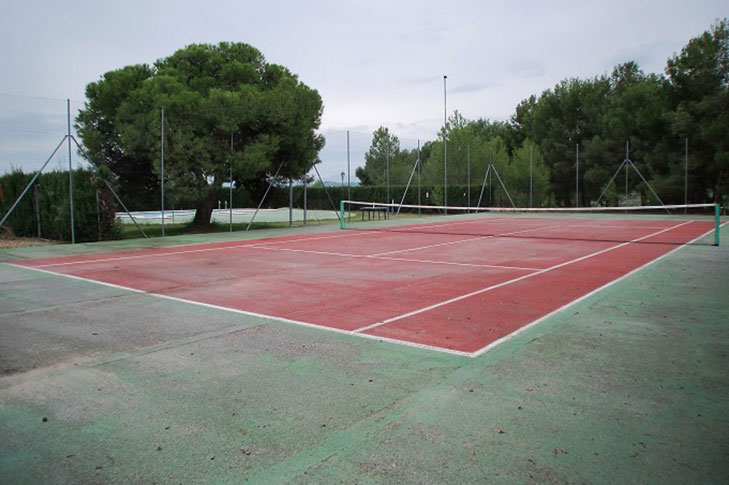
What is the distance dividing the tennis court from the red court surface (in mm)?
19

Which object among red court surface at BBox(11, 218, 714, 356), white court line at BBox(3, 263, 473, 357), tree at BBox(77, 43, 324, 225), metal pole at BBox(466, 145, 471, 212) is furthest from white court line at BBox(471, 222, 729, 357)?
metal pole at BBox(466, 145, 471, 212)

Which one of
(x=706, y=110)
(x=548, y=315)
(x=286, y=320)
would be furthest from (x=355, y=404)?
(x=706, y=110)

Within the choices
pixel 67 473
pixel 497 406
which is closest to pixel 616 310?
pixel 497 406

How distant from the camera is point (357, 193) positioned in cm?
4212

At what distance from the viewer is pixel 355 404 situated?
3.63 meters

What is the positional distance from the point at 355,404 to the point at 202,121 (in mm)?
17169

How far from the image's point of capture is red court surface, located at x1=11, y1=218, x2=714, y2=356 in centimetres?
598

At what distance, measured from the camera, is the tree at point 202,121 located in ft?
60.3

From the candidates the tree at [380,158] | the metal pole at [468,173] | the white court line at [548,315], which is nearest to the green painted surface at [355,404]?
the white court line at [548,315]

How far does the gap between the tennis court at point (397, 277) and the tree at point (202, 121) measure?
14.4ft

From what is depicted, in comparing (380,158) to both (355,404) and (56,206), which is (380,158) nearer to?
(56,206)

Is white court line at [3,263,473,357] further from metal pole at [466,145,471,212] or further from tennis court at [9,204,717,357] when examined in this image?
metal pole at [466,145,471,212]

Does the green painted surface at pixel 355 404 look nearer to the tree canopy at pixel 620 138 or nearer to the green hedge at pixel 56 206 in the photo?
the green hedge at pixel 56 206

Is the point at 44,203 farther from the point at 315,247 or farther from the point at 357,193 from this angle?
the point at 357,193
